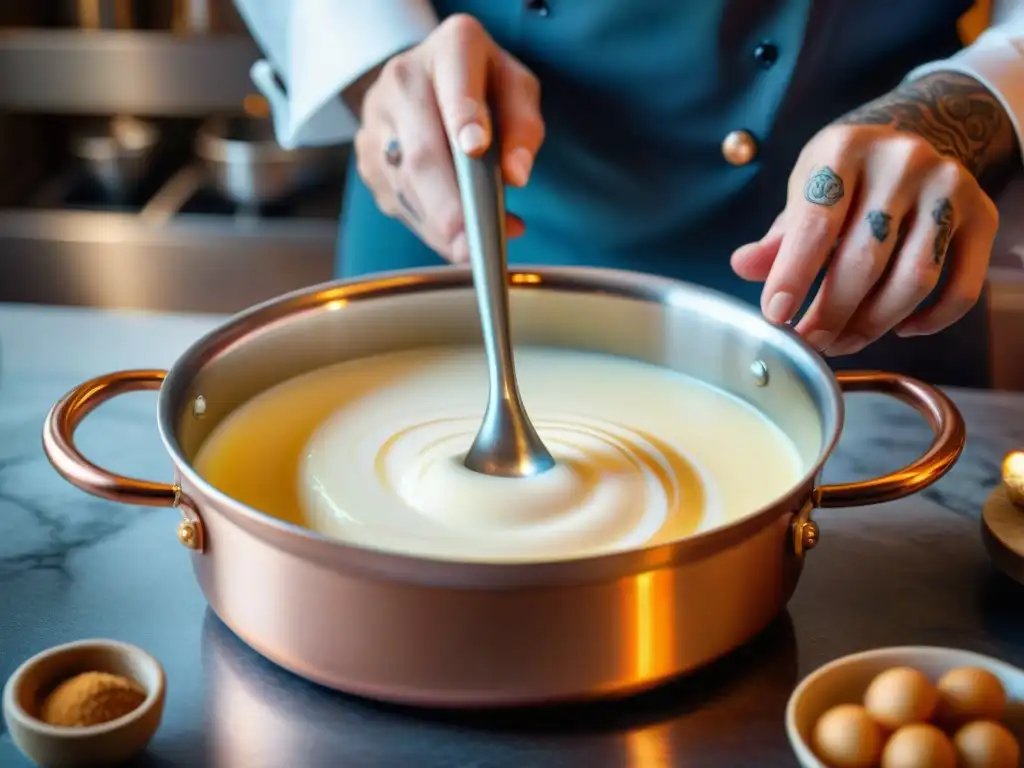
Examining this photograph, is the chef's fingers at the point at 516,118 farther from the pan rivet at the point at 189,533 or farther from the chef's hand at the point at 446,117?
the pan rivet at the point at 189,533

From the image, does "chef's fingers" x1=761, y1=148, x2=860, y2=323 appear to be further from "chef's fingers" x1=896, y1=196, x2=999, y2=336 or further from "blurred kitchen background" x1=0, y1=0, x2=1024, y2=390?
"blurred kitchen background" x1=0, y1=0, x2=1024, y2=390

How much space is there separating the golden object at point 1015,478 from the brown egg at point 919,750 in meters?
0.28

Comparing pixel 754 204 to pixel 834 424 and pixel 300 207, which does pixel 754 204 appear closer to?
pixel 834 424

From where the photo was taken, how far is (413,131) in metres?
1.03

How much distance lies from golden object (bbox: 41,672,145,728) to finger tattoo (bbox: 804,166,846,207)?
54 cm

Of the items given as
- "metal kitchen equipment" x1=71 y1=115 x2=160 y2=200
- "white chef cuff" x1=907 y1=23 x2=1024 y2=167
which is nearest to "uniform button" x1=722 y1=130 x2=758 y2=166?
"white chef cuff" x1=907 y1=23 x2=1024 y2=167

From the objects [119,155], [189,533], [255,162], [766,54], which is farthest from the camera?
[119,155]

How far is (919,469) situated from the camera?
0.75 meters

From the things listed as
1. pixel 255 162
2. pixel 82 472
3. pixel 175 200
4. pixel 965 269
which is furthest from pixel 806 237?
pixel 175 200

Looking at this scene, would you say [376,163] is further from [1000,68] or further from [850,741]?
[850,741]

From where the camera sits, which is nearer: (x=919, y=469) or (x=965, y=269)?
(x=919, y=469)

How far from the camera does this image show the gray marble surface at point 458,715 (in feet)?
2.32

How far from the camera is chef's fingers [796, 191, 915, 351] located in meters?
0.88

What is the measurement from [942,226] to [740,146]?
13.4 inches
